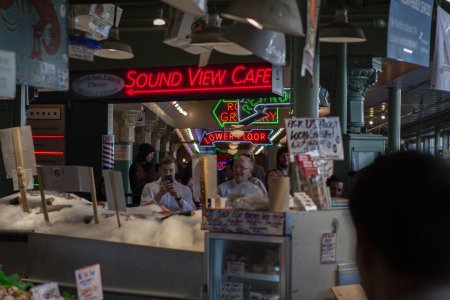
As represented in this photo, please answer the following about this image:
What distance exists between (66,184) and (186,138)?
23927mm

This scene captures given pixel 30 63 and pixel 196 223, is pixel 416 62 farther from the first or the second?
pixel 30 63

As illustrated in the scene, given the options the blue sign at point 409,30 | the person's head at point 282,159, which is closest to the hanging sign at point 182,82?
the person's head at point 282,159

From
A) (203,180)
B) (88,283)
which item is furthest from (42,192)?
(88,283)

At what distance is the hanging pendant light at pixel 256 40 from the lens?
10.8 ft

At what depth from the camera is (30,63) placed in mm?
3949

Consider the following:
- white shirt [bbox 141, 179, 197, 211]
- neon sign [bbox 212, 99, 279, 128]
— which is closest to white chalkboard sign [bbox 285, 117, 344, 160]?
white shirt [bbox 141, 179, 197, 211]

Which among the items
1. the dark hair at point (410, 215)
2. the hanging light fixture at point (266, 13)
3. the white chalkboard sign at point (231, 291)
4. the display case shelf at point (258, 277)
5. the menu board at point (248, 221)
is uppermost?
the hanging light fixture at point (266, 13)

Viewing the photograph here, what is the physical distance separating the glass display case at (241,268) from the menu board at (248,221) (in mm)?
47

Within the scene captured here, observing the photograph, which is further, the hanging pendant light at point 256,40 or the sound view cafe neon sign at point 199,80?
the sound view cafe neon sign at point 199,80

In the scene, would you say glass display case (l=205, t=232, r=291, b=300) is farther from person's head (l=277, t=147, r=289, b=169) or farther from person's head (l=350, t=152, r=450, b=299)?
person's head (l=277, t=147, r=289, b=169)

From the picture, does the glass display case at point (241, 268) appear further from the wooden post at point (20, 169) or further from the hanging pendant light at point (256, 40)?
the wooden post at point (20, 169)

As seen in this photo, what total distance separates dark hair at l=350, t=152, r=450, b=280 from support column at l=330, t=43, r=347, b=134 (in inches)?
336

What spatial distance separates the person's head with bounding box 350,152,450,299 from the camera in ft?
3.54

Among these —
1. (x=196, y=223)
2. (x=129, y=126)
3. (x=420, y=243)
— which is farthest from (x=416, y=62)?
(x=129, y=126)
